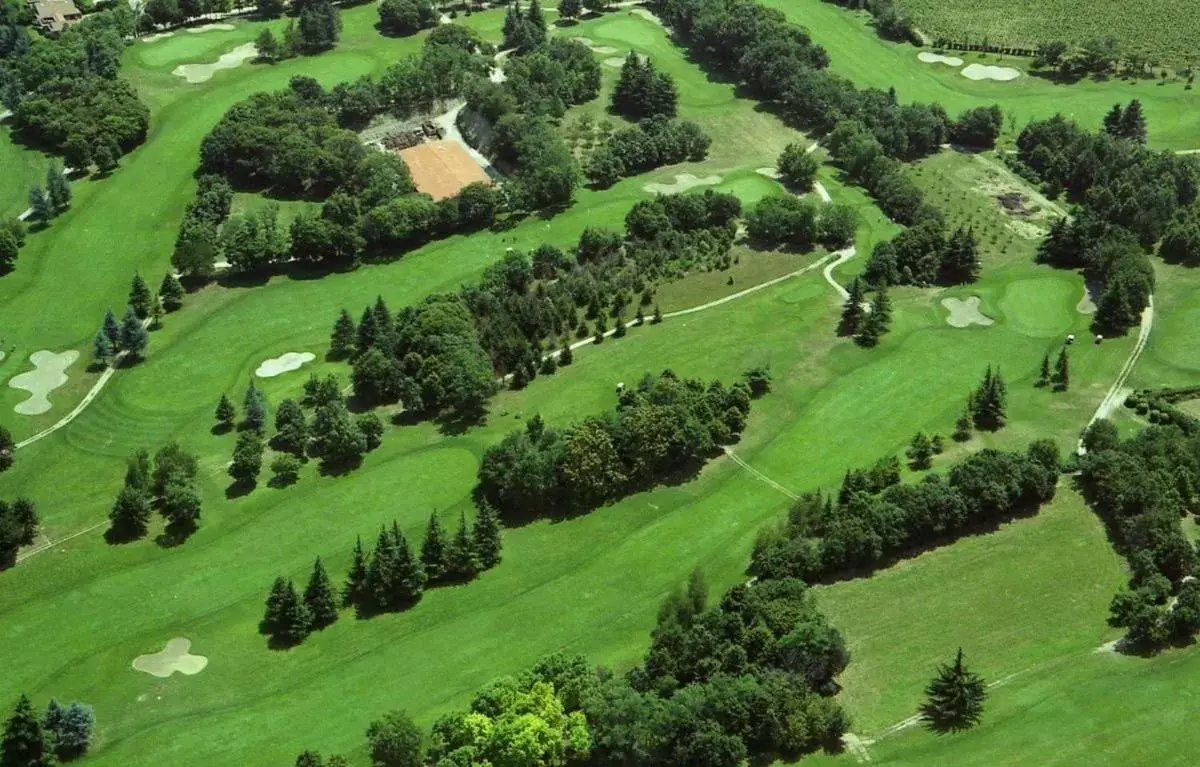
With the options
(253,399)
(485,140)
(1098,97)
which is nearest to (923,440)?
(253,399)

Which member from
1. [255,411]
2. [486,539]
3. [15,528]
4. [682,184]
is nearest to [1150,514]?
[486,539]

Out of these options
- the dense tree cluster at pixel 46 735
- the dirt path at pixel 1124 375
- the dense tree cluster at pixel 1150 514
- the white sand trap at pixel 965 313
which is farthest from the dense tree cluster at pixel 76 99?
the dense tree cluster at pixel 1150 514

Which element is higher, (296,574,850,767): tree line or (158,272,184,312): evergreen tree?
(158,272,184,312): evergreen tree

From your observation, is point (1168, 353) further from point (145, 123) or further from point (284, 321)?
point (145, 123)

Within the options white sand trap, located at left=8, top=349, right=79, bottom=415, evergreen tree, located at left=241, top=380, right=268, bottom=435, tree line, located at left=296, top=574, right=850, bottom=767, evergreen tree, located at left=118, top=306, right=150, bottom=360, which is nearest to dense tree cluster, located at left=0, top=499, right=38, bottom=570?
white sand trap, located at left=8, top=349, right=79, bottom=415

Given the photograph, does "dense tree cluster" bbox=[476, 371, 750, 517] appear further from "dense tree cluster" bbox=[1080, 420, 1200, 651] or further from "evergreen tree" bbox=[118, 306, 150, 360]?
"evergreen tree" bbox=[118, 306, 150, 360]

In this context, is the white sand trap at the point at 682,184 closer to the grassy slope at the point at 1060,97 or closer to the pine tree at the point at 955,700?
the grassy slope at the point at 1060,97
